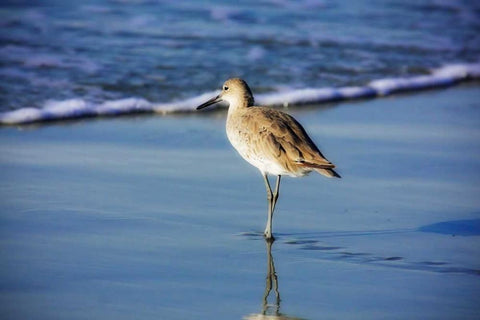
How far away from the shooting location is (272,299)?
16.3 feet

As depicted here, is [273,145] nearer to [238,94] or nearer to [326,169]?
[326,169]

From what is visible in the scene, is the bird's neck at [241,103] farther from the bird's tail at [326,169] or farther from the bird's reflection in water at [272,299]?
the bird's reflection in water at [272,299]

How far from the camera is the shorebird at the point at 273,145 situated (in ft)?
19.4

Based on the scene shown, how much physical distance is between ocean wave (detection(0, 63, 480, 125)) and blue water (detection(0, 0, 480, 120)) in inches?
3.7

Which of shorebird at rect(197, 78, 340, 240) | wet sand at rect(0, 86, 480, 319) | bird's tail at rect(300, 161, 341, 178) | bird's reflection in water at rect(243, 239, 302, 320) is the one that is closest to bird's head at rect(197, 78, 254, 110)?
shorebird at rect(197, 78, 340, 240)

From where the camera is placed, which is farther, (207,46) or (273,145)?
(207,46)

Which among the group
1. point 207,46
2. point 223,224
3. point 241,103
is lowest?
point 223,224

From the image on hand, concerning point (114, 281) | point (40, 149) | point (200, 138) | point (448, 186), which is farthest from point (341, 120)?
point (114, 281)

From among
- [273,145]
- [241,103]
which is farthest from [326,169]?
[241,103]

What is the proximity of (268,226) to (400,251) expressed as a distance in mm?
831

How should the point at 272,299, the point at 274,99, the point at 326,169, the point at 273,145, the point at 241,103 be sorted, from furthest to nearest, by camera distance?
1. the point at 274,99
2. the point at 241,103
3. the point at 273,145
4. the point at 326,169
5. the point at 272,299

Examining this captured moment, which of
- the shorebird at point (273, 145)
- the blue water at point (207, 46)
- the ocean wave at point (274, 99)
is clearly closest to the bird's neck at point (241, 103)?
the shorebird at point (273, 145)

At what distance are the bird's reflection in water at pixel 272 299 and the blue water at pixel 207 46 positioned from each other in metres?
4.09

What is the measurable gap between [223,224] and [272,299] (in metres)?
1.21
